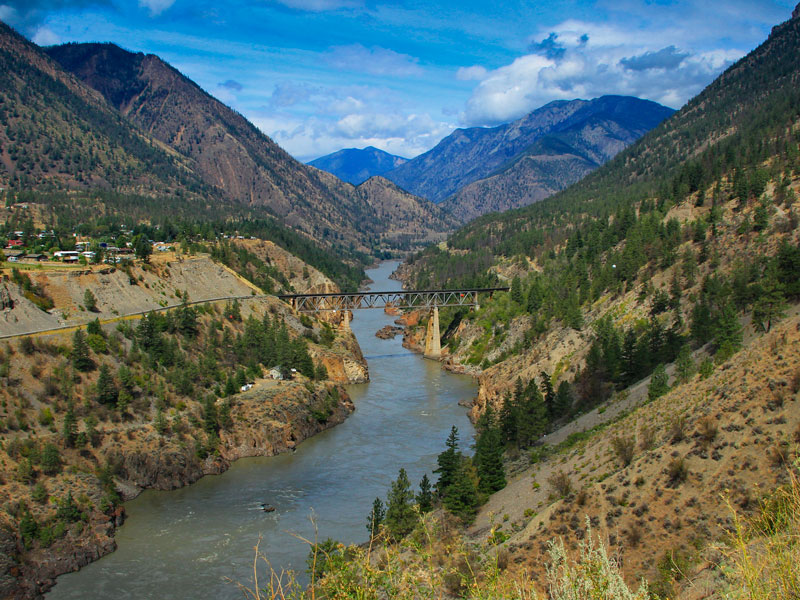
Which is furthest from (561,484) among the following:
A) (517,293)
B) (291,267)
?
(291,267)

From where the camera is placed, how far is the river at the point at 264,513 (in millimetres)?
33906

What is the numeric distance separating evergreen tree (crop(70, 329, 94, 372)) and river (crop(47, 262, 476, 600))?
14.0 metres

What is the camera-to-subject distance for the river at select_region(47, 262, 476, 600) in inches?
1335

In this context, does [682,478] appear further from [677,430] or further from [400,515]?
[400,515]

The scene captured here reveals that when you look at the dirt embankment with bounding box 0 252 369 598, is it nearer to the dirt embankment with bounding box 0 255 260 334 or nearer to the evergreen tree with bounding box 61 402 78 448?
the dirt embankment with bounding box 0 255 260 334

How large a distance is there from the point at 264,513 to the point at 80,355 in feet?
76.3

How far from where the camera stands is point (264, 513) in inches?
1631

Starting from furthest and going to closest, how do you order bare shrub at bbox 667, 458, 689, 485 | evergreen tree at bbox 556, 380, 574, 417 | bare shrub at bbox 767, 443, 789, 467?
evergreen tree at bbox 556, 380, 574, 417 → bare shrub at bbox 667, 458, 689, 485 → bare shrub at bbox 767, 443, 789, 467

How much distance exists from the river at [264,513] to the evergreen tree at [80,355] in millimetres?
13990

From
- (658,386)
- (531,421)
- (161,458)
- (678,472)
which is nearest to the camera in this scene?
(678,472)

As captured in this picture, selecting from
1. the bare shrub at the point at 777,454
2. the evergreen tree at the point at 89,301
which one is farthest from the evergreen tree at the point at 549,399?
the evergreen tree at the point at 89,301

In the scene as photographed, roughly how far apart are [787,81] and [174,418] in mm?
141021

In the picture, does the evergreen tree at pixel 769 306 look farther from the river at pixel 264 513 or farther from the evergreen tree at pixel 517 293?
the evergreen tree at pixel 517 293

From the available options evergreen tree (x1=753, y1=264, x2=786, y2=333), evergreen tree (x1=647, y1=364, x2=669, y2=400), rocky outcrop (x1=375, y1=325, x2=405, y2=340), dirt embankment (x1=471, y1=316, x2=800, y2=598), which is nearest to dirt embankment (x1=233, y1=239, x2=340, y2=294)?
rocky outcrop (x1=375, y1=325, x2=405, y2=340)
